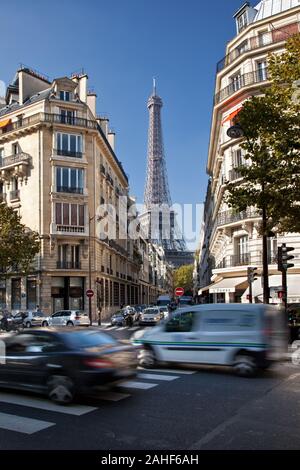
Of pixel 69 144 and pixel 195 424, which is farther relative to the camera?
pixel 69 144

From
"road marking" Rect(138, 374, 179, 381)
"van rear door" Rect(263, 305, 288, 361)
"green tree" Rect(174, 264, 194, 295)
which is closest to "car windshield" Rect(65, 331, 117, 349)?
"road marking" Rect(138, 374, 179, 381)

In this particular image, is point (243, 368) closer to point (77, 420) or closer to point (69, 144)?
point (77, 420)

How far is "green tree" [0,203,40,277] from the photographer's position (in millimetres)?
38188

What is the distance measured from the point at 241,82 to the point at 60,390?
3390 cm

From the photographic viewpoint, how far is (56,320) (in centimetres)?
3806

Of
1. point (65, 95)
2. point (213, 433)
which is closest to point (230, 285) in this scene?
point (65, 95)

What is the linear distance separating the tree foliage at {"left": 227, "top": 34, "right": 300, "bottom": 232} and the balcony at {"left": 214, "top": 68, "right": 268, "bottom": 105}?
726 inches

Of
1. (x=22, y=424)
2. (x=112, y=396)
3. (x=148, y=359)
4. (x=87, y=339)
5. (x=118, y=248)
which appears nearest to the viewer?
(x=22, y=424)

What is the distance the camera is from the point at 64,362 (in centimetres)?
912

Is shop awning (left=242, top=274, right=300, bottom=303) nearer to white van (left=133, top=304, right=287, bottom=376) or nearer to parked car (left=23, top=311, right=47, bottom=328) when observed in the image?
parked car (left=23, top=311, right=47, bottom=328)

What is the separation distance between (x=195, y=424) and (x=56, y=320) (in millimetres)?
31742

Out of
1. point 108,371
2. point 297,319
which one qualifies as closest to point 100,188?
point 297,319

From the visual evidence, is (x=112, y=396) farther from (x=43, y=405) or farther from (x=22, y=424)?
(x=22, y=424)

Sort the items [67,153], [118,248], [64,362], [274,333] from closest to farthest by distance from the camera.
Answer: [64,362] → [274,333] → [67,153] → [118,248]
